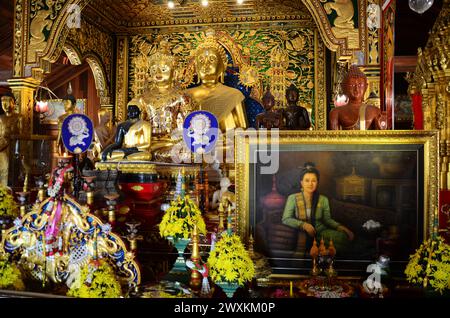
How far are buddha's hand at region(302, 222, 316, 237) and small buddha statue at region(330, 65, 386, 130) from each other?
79 cm

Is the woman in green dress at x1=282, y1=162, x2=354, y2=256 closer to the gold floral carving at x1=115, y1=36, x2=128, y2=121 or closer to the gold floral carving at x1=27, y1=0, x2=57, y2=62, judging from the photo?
the gold floral carving at x1=27, y1=0, x2=57, y2=62

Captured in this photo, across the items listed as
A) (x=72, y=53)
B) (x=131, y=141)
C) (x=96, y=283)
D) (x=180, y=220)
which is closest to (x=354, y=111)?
(x=180, y=220)

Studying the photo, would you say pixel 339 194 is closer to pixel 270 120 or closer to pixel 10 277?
pixel 270 120

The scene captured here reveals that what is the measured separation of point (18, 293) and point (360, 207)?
1.98m

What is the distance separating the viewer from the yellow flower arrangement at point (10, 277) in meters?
2.26

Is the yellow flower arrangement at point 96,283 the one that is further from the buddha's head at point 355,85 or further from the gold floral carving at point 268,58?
the gold floral carving at point 268,58

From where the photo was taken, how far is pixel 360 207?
7.96ft

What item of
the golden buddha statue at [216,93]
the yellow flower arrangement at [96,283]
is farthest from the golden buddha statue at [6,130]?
the yellow flower arrangement at [96,283]

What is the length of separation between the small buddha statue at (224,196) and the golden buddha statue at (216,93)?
2483 mm

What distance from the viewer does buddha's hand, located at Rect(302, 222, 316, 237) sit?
2.45 metres

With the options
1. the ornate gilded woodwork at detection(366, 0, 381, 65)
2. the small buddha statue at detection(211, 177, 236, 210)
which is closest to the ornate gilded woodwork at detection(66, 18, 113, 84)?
the small buddha statue at detection(211, 177, 236, 210)

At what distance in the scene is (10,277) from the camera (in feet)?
7.47

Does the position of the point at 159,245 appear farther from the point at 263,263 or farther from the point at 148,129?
the point at 148,129

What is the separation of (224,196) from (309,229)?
3.31 feet
